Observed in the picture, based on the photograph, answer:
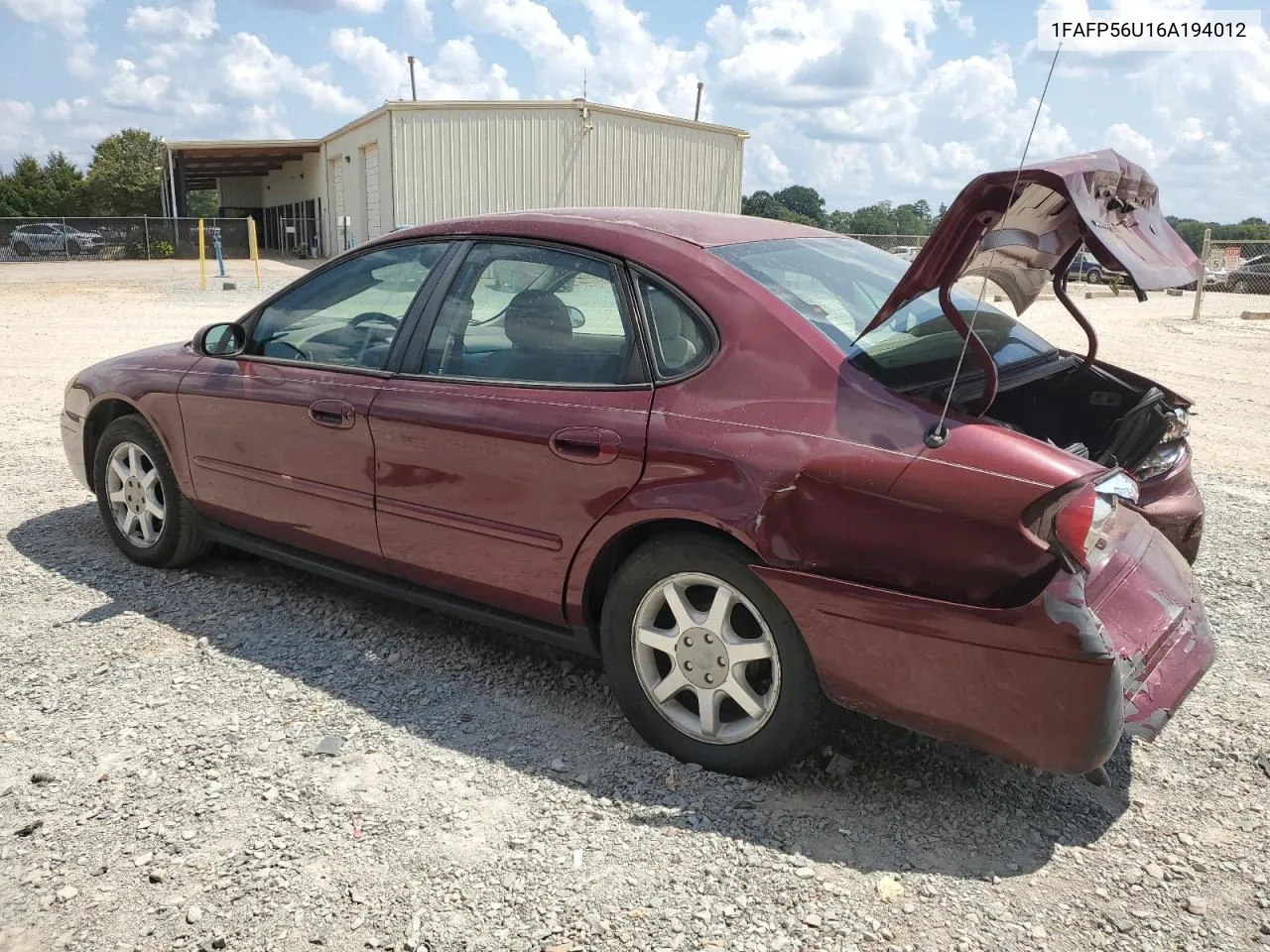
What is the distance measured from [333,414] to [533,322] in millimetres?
849

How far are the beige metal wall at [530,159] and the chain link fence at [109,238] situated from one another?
36.6 ft

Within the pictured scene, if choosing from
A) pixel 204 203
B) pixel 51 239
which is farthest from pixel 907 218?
pixel 204 203

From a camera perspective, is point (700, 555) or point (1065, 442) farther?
point (1065, 442)

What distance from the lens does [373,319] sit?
3844 mm

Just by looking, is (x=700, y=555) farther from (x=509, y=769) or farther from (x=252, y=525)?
(x=252, y=525)

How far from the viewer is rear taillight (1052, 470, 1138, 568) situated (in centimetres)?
244

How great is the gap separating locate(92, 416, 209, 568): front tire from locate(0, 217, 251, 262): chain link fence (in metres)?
34.5

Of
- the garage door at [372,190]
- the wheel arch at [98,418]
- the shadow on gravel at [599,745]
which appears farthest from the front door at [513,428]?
the garage door at [372,190]

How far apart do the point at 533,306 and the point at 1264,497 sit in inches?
193

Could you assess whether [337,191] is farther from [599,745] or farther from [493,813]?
[493,813]

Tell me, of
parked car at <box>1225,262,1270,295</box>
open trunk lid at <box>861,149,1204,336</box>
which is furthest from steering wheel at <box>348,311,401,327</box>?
parked car at <box>1225,262,1270,295</box>

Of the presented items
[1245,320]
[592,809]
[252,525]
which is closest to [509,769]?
[592,809]

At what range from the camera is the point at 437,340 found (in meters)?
3.55

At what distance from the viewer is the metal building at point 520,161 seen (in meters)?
28.2
